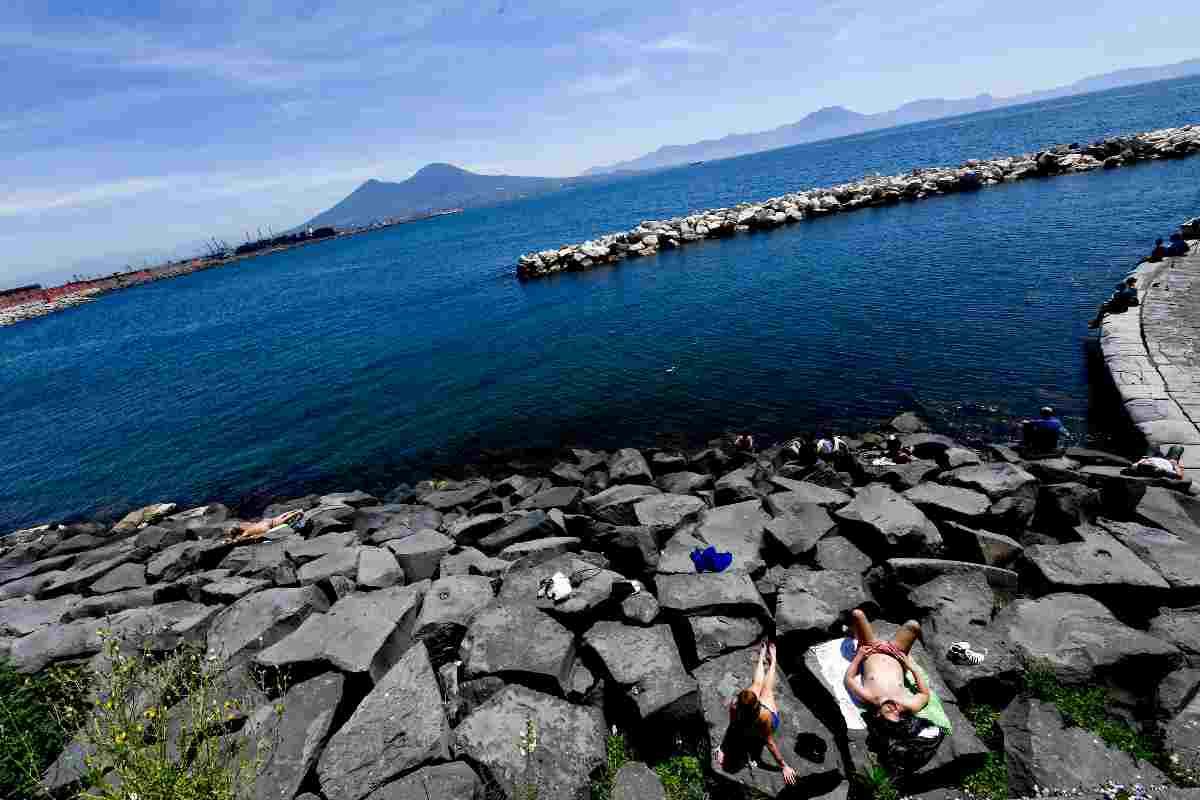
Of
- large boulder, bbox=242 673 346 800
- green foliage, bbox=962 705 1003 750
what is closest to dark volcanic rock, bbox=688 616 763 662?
green foliage, bbox=962 705 1003 750

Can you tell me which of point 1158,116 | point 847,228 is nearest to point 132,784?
point 847,228

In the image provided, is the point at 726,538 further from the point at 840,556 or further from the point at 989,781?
the point at 989,781

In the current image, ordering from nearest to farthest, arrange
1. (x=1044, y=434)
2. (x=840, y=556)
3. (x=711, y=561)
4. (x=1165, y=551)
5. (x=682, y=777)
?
1. (x=682, y=777)
2. (x=1165, y=551)
3. (x=711, y=561)
4. (x=840, y=556)
5. (x=1044, y=434)

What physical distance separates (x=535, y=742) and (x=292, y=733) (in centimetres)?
327

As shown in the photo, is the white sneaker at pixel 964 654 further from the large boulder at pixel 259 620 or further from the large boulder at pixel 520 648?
the large boulder at pixel 259 620

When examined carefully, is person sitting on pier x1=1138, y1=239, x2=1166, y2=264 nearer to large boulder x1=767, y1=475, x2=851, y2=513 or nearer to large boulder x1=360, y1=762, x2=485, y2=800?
large boulder x1=767, y1=475, x2=851, y2=513

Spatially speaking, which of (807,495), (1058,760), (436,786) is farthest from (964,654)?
(436,786)

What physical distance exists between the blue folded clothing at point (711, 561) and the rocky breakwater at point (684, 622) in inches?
10.8

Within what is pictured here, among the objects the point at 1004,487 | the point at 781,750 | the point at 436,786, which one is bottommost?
the point at 1004,487

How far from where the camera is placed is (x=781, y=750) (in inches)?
249

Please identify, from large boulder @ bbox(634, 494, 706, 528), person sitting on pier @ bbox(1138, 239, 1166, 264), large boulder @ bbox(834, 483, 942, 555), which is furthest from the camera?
person sitting on pier @ bbox(1138, 239, 1166, 264)

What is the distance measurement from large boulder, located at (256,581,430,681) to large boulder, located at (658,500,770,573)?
4533mm

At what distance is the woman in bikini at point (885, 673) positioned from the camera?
6.24 m

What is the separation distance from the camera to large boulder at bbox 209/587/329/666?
8.91 meters
